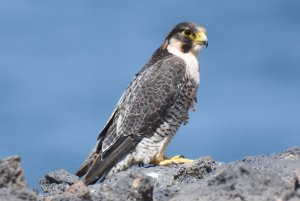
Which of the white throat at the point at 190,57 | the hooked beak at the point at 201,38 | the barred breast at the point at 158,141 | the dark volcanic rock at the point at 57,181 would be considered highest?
the hooked beak at the point at 201,38

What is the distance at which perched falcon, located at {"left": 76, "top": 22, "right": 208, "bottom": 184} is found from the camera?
35.8 ft

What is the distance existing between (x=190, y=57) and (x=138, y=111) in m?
1.36

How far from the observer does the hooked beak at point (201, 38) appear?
39.5 feet

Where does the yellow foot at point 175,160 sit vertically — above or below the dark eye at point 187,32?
below

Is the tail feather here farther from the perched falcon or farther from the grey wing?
the grey wing

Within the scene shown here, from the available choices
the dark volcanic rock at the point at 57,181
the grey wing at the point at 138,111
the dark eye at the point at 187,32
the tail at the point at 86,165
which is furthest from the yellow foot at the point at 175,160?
the dark eye at the point at 187,32

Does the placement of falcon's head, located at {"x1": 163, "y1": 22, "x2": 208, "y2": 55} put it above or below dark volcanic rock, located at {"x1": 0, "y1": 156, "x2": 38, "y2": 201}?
above

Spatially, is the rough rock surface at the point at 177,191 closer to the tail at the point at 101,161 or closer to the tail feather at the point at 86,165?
the tail at the point at 101,161

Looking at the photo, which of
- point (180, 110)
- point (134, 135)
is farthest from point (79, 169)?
point (180, 110)

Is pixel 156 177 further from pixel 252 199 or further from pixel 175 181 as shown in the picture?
pixel 252 199

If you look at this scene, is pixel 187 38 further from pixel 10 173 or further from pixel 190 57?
pixel 10 173

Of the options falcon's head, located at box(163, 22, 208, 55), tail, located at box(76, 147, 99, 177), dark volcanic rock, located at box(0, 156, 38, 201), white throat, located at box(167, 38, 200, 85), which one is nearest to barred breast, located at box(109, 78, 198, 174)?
tail, located at box(76, 147, 99, 177)

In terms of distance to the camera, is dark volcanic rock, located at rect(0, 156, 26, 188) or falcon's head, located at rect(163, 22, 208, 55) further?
falcon's head, located at rect(163, 22, 208, 55)

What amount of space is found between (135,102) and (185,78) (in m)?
0.82
